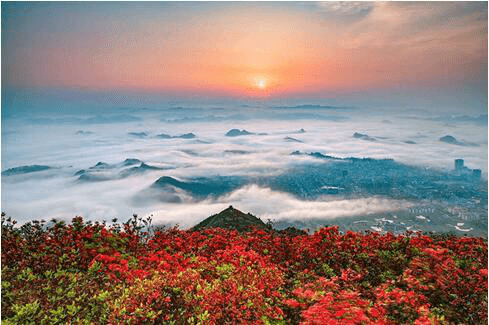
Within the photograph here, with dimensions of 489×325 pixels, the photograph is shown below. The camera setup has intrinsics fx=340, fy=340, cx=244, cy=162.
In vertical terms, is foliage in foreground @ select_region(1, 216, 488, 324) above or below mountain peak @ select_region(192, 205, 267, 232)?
above

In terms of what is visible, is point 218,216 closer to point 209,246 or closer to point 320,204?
point 209,246

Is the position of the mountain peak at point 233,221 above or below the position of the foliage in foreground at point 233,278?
below

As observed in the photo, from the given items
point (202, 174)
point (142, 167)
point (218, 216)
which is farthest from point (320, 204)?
point (218, 216)

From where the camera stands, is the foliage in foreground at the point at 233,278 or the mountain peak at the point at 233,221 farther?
the mountain peak at the point at 233,221

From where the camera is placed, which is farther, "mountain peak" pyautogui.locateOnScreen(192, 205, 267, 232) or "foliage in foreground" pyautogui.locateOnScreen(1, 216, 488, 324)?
"mountain peak" pyautogui.locateOnScreen(192, 205, 267, 232)
